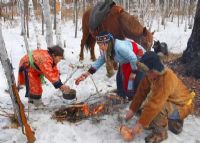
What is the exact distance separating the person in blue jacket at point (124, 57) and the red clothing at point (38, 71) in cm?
40

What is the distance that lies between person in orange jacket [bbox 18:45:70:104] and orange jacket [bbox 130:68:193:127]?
1.17 meters

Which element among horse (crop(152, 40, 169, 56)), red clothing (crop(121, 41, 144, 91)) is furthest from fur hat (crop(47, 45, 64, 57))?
horse (crop(152, 40, 169, 56))

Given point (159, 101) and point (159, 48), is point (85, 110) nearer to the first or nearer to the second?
point (159, 101)

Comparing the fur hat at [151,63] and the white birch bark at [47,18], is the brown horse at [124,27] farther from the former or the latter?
the fur hat at [151,63]

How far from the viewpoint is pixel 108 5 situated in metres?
6.59

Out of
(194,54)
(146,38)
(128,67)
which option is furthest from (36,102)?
(194,54)

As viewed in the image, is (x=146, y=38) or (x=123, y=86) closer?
(x=123, y=86)

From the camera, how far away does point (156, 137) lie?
12.6 ft

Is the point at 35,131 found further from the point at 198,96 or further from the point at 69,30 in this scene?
the point at 69,30

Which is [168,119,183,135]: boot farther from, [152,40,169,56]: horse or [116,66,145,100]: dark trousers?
[152,40,169,56]: horse

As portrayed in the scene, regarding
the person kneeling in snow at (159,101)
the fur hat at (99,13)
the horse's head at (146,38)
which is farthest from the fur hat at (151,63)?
the fur hat at (99,13)

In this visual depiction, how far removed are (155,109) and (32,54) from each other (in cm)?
187

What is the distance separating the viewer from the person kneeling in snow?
3.59 meters

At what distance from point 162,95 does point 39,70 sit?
6.00 ft
